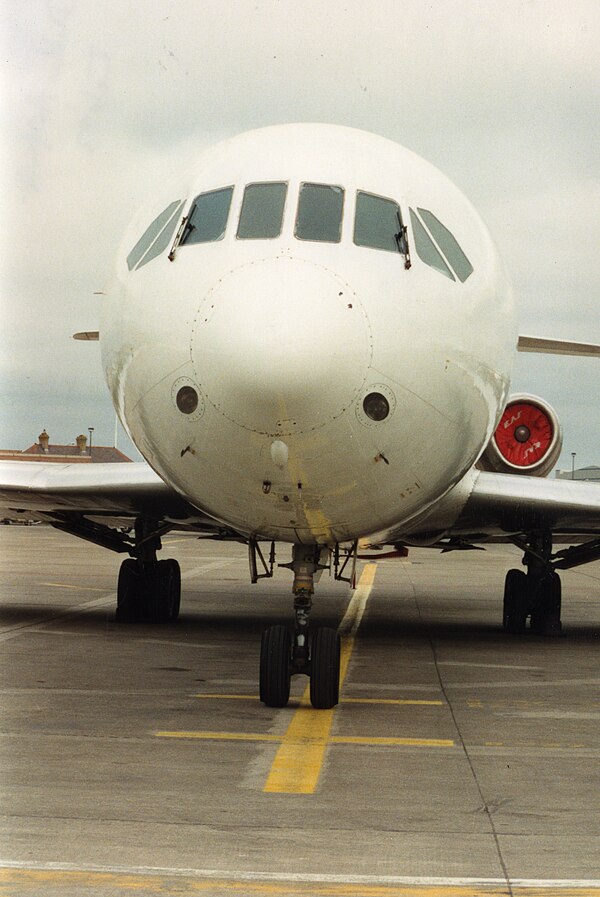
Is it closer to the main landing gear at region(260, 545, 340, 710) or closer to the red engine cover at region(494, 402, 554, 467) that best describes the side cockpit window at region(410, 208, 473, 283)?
the main landing gear at region(260, 545, 340, 710)

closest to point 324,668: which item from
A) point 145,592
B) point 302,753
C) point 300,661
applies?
point 300,661

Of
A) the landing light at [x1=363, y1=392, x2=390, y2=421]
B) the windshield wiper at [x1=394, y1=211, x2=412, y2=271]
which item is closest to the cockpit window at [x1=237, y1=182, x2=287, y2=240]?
the windshield wiper at [x1=394, y1=211, x2=412, y2=271]

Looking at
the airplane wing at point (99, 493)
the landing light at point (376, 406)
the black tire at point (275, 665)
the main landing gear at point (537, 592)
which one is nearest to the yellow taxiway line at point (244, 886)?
the landing light at point (376, 406)

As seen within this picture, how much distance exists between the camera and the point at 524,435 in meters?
14.6

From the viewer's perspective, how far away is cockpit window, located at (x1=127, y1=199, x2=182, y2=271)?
25.8 ft

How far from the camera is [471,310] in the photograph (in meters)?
7.98

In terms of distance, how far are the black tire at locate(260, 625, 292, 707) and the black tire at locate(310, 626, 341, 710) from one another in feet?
0.57

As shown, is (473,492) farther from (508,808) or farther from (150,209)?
(508,808)

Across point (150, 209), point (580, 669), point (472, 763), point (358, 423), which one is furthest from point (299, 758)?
point (580, 669)

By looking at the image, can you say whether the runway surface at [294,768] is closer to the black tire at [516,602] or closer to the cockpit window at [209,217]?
the black tire at [516,602]

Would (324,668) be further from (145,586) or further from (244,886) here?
(145,586)

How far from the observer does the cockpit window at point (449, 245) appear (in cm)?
806

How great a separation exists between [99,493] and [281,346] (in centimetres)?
647

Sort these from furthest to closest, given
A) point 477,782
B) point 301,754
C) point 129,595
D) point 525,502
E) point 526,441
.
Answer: point 526,441, point 129,595, point 525,502, point 301,754, point 477,782
